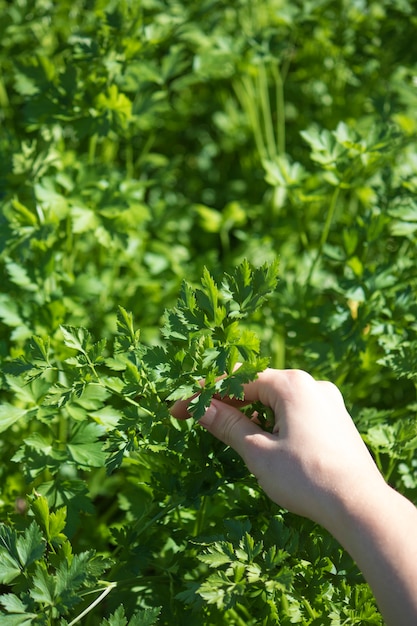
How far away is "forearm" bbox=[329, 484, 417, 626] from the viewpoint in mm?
1017

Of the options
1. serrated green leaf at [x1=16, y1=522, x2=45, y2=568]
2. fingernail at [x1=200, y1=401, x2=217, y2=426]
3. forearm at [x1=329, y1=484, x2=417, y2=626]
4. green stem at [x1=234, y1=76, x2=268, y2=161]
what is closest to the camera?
forearm at [x1=329, y1=484, x2=417, y2=626]

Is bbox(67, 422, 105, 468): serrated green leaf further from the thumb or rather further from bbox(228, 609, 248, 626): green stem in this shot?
bbox(228, 609, 248, 626): green stem

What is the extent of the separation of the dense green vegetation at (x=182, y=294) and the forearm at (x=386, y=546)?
0.13 meters

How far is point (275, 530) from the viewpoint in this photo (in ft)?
3.94

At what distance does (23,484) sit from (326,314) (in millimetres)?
864

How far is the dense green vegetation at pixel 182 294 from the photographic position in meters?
1.19

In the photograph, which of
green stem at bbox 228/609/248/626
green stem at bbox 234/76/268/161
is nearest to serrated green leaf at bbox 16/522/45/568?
green stem at bbox 228/609/248/626

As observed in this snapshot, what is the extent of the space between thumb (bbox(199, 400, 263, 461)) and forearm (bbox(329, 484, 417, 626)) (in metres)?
0.21

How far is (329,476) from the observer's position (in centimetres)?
110

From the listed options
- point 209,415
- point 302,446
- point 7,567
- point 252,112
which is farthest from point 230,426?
point 252,112

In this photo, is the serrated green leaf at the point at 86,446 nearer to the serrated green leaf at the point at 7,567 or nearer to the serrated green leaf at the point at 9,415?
the serrated green leaf at the point at 9,415

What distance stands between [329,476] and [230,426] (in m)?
0.21

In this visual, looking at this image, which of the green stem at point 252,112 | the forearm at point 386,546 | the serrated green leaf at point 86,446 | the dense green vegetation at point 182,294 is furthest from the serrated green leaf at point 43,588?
the green stem at point 252,112

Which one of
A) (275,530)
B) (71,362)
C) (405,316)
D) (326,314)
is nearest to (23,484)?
(71,362)
